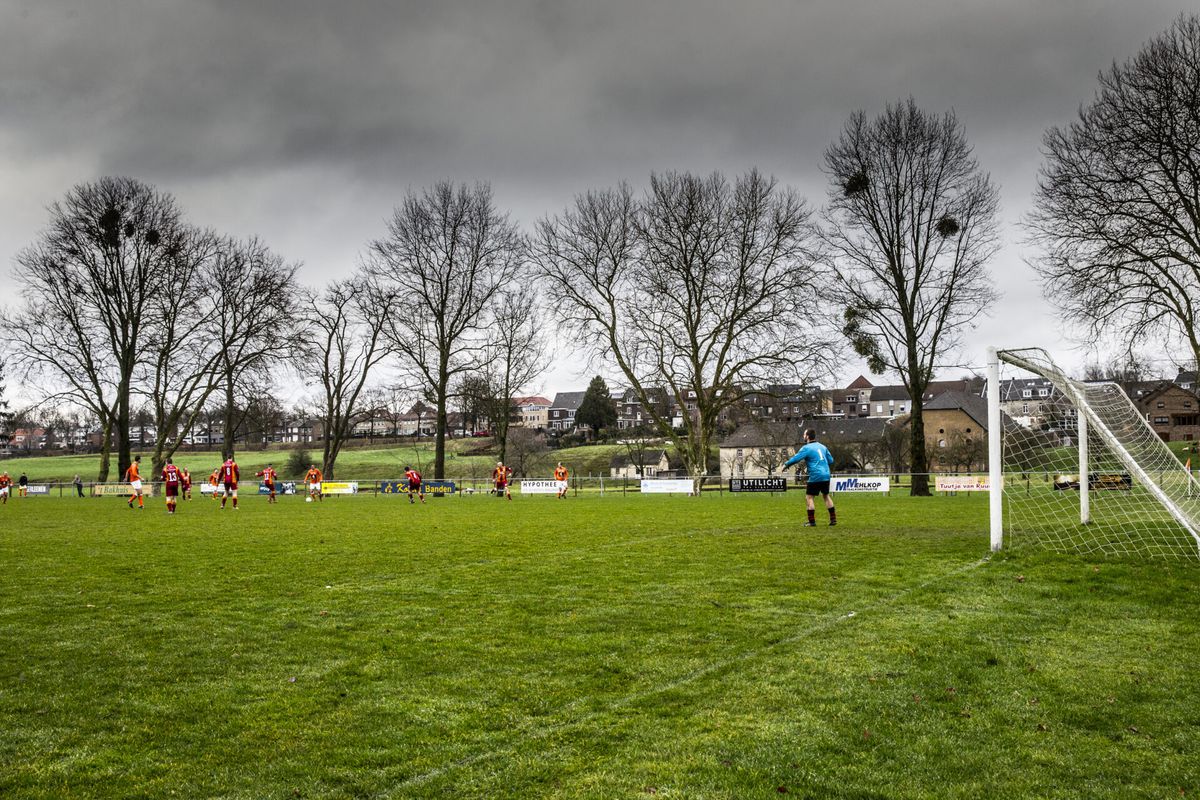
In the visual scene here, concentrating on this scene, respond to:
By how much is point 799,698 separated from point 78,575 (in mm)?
10076

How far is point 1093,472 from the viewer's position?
49.5 feet

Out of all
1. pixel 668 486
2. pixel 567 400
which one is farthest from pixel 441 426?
pixel 567 400

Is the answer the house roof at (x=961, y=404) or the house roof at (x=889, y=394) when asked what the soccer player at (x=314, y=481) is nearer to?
the house roof at (x=961, y=404)

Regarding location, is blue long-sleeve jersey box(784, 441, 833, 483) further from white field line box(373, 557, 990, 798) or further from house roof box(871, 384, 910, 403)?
house roof box(871, 384, 910, 403)

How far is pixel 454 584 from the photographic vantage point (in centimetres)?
952

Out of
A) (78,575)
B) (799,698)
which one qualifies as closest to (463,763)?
(799,698)

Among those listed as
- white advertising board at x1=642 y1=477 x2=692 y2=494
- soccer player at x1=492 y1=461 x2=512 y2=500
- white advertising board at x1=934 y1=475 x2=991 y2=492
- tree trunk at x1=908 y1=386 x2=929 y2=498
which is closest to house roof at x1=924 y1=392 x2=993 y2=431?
white advertising board at x1=934 y1=475 x2=991 y2=492

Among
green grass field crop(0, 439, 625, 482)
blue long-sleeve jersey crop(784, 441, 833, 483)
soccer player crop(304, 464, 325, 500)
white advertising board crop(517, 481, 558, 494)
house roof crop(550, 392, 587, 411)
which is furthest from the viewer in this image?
house roof crop(550, 392, 587, 411)

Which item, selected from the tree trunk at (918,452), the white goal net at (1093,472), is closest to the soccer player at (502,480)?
the tree trunk at (918,452)

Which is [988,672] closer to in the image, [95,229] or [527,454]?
[95,229]

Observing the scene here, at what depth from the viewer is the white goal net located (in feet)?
36.0

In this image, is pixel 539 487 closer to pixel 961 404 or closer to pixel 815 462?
pixel 815 462

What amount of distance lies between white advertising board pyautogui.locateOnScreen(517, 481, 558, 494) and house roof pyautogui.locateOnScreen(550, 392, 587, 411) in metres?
114

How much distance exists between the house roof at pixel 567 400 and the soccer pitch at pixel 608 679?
145 metres
